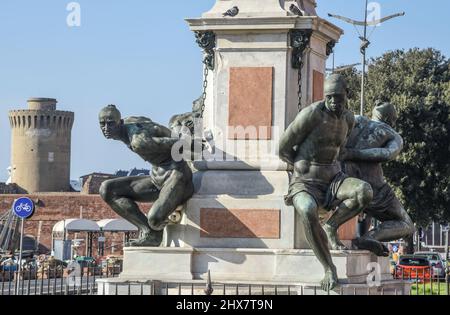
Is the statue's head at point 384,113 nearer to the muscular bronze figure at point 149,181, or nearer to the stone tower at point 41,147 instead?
the muscular bronze figure at point 149,181

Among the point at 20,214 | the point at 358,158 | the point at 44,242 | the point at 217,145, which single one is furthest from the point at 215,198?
the point at 44,242

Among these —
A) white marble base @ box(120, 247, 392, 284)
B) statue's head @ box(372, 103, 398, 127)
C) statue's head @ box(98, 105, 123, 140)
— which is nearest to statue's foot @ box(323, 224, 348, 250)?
white marble base @ box(120, 247, 392, 284)

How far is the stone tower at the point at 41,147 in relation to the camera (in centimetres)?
12644

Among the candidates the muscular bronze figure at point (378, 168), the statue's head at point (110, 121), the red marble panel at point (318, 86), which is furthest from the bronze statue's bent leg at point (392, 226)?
the statue's head at point (110, 121)

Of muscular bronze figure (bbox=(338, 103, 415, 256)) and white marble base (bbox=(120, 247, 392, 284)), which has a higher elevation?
muscular bronze figure (bbox=(338, 103, 415, 256))

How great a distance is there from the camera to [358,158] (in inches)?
621

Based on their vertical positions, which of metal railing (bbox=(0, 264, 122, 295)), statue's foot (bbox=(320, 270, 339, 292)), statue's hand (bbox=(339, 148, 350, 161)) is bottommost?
metal railing (bbox=(0, 264, 122, 295))

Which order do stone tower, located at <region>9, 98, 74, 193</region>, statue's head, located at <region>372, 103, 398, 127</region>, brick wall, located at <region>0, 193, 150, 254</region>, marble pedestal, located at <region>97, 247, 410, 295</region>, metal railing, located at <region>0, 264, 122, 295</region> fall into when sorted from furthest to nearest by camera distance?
stone tower, located at <region>9, 98, 74, 193</region>
brick wall, located at <region>0, 193, 150, 254</region>
metal railing, located at <region>0, 264, 122, 295</region>
statue's head, located at <region>372, 103, 398, 127</region>
marble pedestal, located at <region>97, 247, 410, 295</region>

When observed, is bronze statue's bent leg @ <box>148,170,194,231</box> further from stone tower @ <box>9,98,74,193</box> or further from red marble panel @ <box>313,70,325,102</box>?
stone tower @ <box>9,98,74,193</box>

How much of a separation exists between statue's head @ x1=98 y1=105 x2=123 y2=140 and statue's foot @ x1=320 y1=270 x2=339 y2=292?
3029 millimetres

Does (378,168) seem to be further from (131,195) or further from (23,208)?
(23,208)

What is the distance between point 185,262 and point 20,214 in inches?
493

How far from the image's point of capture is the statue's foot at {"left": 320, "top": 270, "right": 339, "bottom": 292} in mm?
14320

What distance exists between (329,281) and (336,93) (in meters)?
2.07
